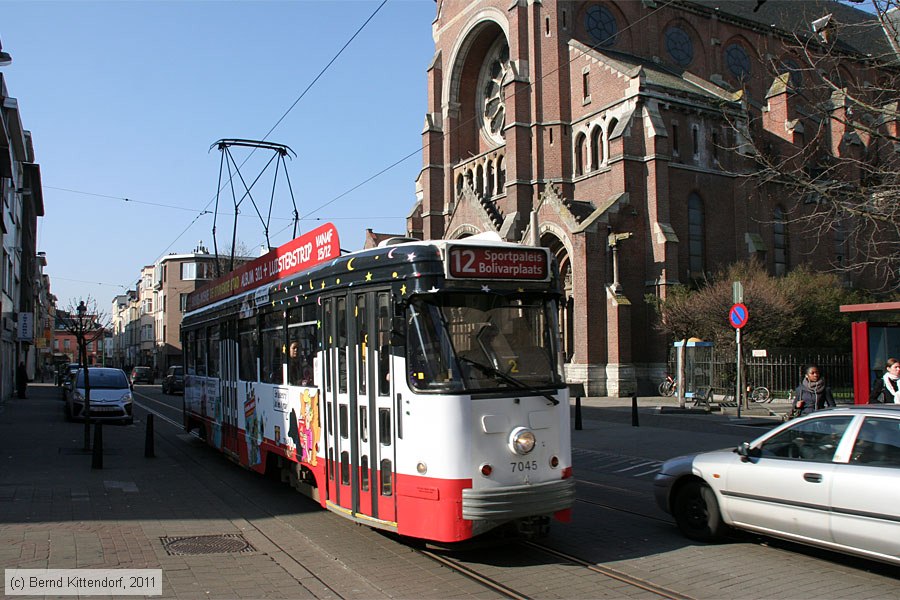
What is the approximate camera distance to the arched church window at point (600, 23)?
3966 centimetres

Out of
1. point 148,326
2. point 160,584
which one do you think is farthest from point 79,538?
point 148,326

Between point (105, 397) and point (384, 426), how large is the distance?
16.6 m

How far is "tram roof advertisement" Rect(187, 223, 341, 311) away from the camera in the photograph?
29.1 feet

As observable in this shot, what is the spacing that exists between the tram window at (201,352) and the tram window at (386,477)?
27.9 ft

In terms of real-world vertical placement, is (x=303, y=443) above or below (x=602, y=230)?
below

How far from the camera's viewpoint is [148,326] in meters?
89.6

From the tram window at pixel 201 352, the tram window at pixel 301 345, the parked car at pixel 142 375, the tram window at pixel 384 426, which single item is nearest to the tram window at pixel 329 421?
the tram window at pixel 301 345

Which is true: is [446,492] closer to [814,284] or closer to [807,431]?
[807,431]

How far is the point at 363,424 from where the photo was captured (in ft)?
24.4

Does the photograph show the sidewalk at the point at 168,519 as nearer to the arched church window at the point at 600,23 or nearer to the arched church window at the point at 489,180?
the arched church window at the point at 489,180

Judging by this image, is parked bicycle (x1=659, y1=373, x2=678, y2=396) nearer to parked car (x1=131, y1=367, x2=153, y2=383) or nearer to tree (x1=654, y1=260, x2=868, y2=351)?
tree (x1=654, y1=260, x2=868, y2=351)

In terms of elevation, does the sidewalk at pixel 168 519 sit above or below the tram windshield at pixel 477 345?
below

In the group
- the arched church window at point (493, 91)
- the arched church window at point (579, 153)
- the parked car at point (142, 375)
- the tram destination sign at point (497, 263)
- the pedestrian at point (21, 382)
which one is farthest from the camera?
the parked car at point (142, 375)

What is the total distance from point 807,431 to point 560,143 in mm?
31387
